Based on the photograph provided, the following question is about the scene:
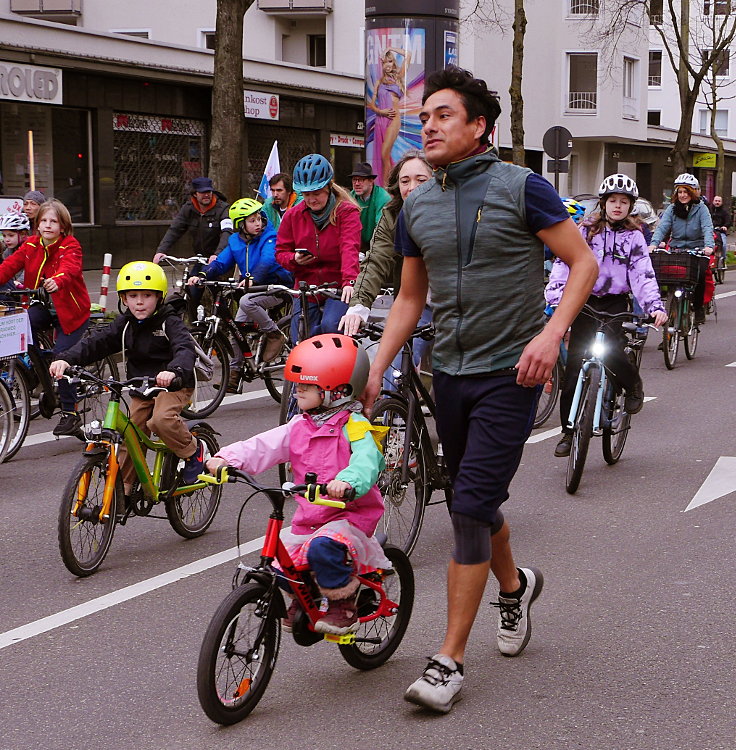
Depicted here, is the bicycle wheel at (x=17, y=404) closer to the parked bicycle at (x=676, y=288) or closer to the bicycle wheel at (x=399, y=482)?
the bicycle wheel at (x=399, y=482)

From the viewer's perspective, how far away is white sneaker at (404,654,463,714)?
4184 mm

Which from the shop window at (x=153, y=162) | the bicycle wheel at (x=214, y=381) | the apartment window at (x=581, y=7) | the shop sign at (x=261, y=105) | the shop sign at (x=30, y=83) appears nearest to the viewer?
the bicycle wheel at (x=214, y=381)

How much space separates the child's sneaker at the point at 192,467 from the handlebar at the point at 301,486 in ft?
8.07

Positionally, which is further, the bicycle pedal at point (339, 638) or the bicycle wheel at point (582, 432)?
the bicycle wheel at point (582, 432)

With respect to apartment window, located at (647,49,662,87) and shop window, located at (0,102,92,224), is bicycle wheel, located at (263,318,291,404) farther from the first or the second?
apartment window, located at (647,49,662,87)

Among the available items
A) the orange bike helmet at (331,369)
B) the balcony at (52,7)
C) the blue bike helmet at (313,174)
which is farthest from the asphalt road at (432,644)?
the balcony at (52,7)

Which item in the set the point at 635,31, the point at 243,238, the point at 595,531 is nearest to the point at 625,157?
the point at 635,31

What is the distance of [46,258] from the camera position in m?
9.48

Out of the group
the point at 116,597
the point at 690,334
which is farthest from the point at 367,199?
the point at 116,597

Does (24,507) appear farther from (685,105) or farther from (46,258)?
(685,105)

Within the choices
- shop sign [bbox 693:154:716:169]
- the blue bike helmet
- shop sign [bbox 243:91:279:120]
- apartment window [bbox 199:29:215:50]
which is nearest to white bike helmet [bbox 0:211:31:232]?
the blue bike helmet

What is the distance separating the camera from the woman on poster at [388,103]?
15453 millimetres

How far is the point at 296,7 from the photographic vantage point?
130ft

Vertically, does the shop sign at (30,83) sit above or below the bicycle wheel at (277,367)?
above
